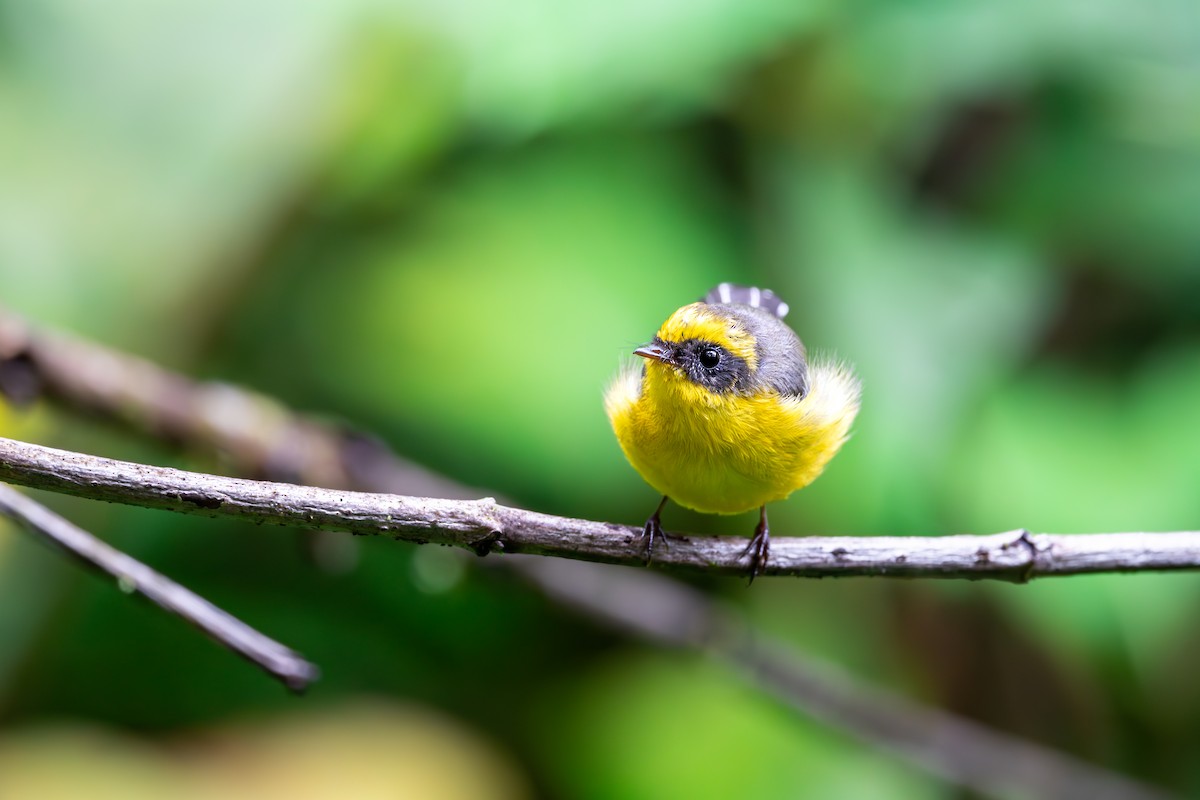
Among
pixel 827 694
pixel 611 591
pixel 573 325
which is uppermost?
pixel 573 325

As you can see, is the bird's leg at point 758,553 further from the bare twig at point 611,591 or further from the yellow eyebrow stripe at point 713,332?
the bare twig at point 611,591

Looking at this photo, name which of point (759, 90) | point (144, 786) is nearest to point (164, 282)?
point (144, 786)

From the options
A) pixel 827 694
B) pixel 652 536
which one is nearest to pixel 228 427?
pixel 652 536

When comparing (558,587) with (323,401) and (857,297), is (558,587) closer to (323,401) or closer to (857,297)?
(323,401)

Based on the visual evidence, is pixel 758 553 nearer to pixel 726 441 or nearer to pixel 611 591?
pixel 726 441

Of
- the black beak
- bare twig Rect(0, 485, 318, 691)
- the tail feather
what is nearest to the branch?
bare twig Rect(0, 485, 318, 691)

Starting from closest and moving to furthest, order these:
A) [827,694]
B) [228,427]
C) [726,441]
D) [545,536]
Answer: [545,536] < [726,441] < [228,427] < [827,694]

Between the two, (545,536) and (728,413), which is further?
(728,413)
